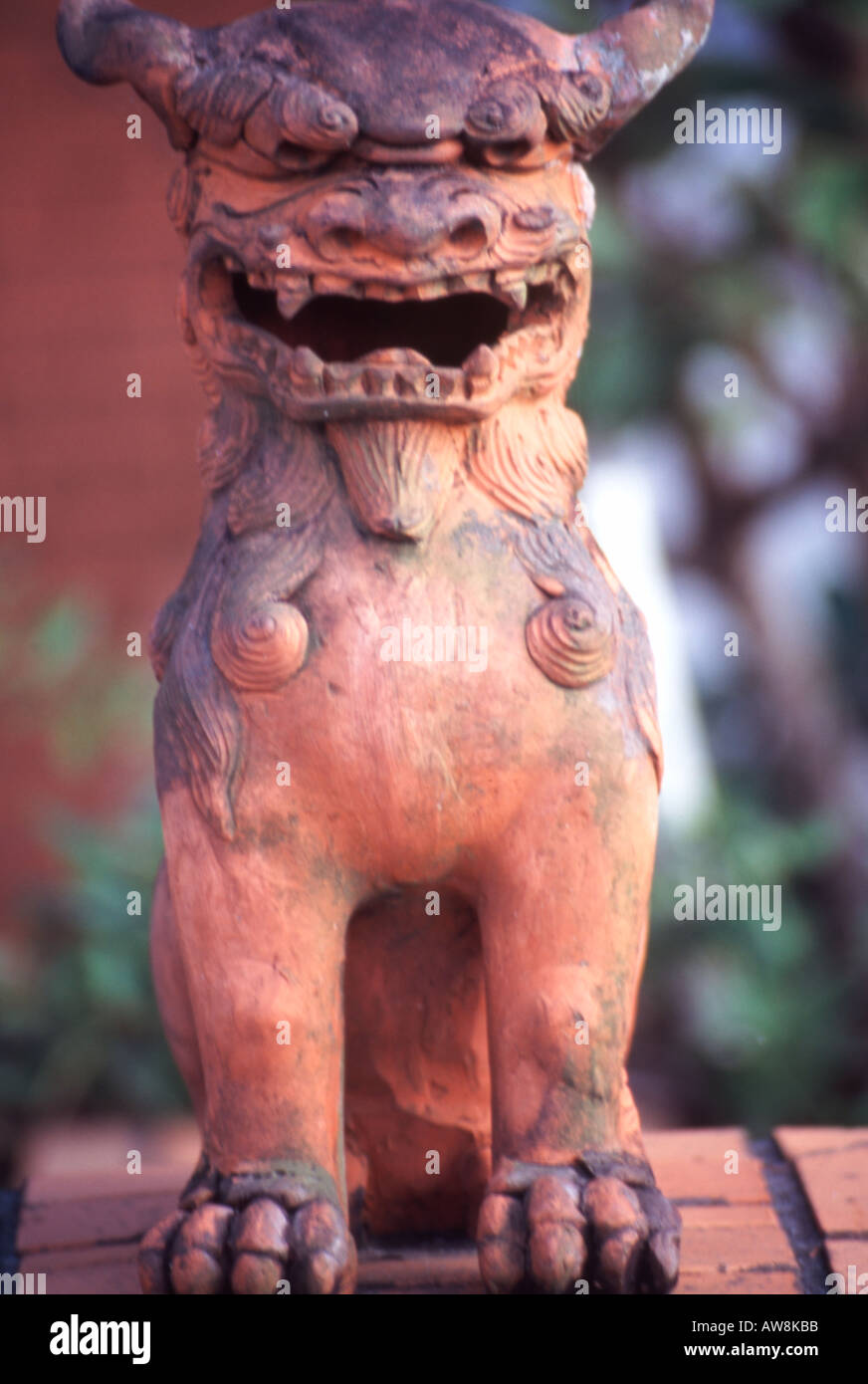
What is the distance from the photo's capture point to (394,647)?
1891 millimetres

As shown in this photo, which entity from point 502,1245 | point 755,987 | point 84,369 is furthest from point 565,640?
point 84,369

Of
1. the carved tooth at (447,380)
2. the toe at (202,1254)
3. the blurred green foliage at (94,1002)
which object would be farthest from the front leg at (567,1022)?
the blurred green foliage at (94,1002)

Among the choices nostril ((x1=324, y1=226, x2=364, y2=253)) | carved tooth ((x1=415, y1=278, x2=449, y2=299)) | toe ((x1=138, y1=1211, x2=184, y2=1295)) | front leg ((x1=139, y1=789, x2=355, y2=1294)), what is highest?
nostril ((x1=324, y1=226, x2=364, y2=253))

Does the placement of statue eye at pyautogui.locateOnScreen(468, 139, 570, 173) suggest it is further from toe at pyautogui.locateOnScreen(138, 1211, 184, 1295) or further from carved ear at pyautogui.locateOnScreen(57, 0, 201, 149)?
toe at pyautogui.locateOnScreen(138, 1211, 184, 1295)

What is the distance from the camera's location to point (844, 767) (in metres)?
4.41

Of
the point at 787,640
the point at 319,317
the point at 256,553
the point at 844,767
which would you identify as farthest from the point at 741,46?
the point at 256,553

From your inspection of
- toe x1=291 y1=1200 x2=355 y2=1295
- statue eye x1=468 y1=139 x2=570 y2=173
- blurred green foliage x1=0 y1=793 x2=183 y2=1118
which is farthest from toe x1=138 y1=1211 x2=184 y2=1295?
blurred green foliage x1=0 y1=793 x2=183 y2=1118

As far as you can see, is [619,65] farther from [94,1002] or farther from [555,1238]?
[94,1002]

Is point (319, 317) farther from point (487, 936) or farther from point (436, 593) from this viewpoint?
point (487, 936)

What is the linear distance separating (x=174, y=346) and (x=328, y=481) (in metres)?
2.47

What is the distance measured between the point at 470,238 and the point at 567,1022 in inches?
31.0

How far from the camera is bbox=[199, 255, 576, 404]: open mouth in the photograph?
74.0 inches

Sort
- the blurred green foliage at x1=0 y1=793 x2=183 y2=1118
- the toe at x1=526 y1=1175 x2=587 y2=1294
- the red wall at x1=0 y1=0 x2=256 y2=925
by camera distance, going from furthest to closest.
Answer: the red wall at x1=0 y1=0 x2=256 y2=925 < the blurred green foliage at x1=0 y1=793 x2=183 y2=1118 < the toe at x1=526 y1=1175 x2=587 y2=1294

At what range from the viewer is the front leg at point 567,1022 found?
1.90m
